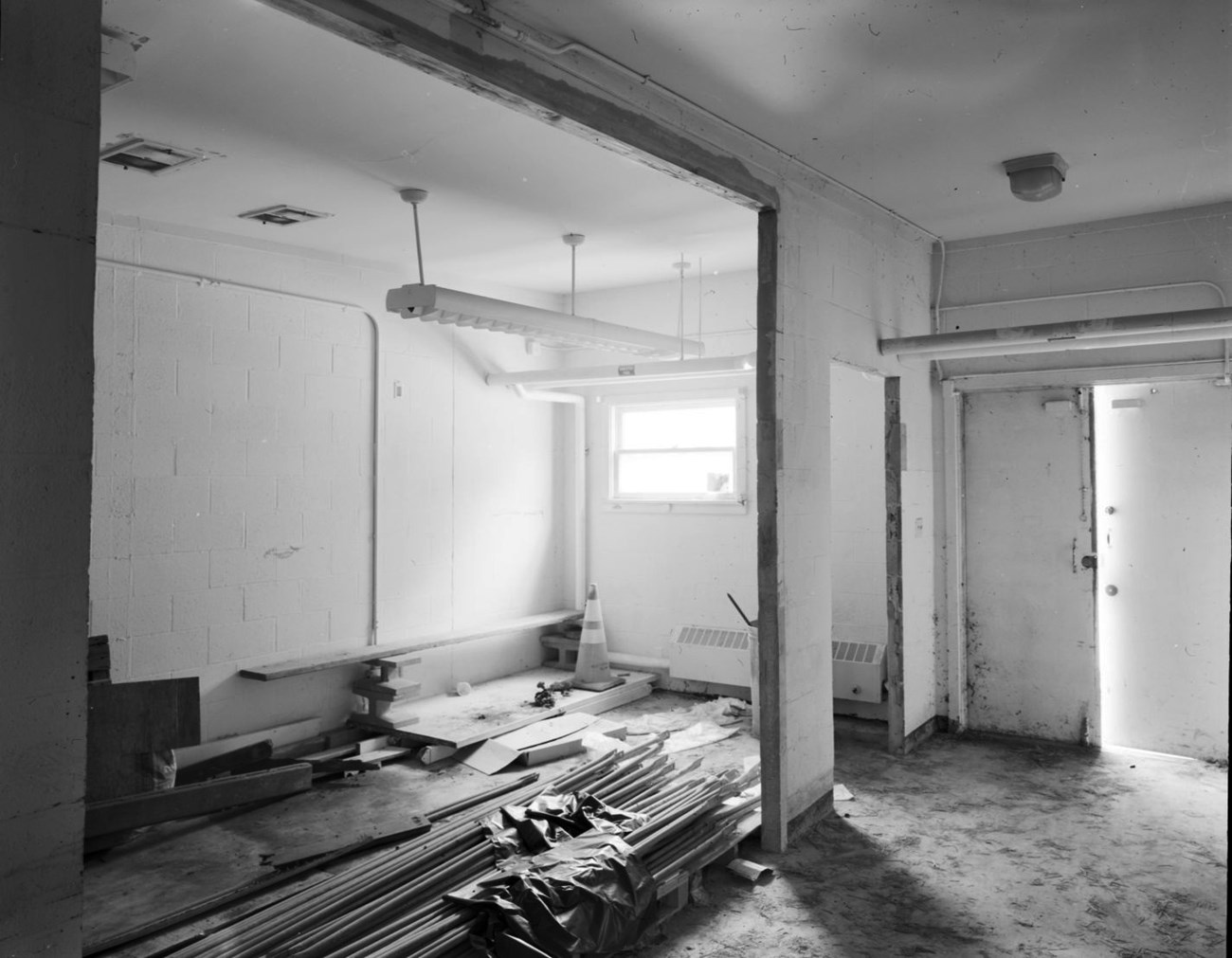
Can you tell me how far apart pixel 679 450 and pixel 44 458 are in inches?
243

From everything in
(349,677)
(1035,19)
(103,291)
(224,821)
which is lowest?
(224,821)

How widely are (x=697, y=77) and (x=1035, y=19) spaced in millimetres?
1191

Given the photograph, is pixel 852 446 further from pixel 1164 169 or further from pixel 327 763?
pixel 327 763

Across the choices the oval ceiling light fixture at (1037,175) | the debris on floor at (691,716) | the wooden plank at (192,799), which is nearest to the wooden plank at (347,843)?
the wooden plank at (192,799)

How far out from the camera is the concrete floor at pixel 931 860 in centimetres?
341

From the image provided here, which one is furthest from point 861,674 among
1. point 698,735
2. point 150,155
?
point 150,155

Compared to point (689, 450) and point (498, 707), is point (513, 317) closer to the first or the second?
point (689, 450)

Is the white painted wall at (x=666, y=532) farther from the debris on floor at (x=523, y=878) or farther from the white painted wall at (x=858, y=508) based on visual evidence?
the debris on floor at (x=523, y=878)

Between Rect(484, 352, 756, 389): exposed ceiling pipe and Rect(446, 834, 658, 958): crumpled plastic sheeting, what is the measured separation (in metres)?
3.59

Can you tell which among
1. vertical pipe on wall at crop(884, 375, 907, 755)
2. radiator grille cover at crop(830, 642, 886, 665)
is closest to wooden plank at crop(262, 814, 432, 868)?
vertical pipe on wall at crop(884, 375, 907, 755)

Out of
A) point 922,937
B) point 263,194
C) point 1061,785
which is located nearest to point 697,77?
point 263,194

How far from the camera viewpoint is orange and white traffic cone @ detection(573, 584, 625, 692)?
7.04 metres

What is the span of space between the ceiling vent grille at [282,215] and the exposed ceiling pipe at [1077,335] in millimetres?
3470

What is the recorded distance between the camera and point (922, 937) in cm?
339
